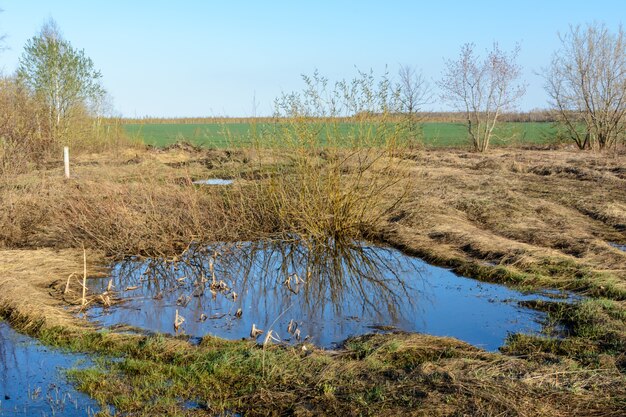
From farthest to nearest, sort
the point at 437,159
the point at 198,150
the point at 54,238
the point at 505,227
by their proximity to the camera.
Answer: the point at 198,150 < the point at 437,159 < the point at 505,227 < the point at 54,238

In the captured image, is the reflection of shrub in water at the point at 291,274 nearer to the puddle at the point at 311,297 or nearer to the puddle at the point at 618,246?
the puddle at the point at 311,297

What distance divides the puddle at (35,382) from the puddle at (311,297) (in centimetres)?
108

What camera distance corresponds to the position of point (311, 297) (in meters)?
8.91

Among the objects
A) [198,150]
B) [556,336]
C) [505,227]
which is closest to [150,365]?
[556,336]

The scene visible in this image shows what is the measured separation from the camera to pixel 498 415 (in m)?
4.59

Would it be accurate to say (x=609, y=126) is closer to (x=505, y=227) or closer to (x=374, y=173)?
(x=505, y=227)

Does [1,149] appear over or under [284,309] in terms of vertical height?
over

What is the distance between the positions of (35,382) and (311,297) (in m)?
4.02

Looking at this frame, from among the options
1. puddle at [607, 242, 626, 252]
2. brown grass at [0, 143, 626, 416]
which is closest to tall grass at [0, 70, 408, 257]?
brown grass at [0, 143, 626, 416]

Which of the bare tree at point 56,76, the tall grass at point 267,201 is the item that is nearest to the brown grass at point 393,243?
the tall grass at point 267,201

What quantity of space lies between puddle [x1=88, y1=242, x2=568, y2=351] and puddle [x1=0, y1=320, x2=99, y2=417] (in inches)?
42.4

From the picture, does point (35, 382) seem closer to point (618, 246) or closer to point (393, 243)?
point (393, 243)

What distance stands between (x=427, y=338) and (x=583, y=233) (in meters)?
6.34


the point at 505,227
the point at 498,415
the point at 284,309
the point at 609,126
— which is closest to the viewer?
the point at 498,415
